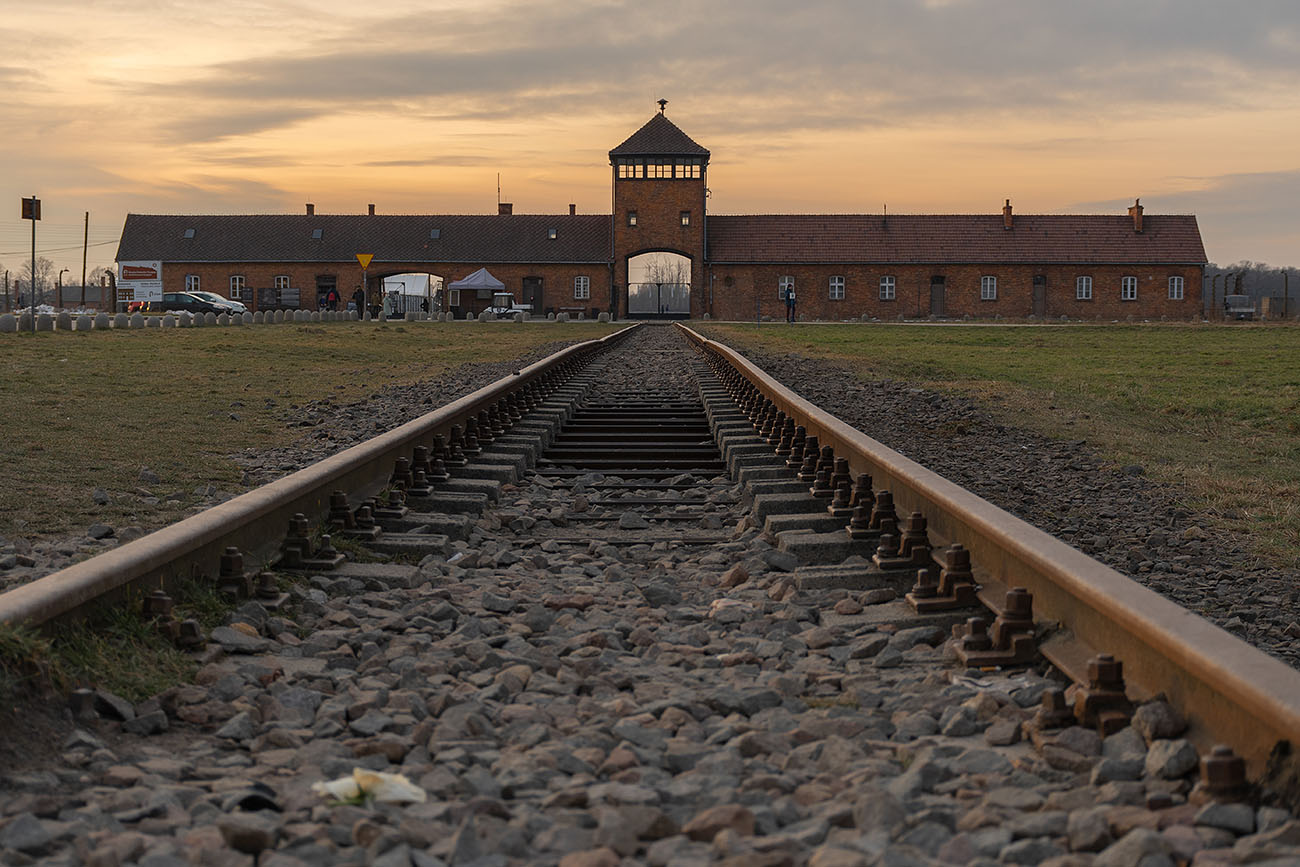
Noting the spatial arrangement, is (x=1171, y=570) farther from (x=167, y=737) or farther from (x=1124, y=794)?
(x=167, y=737)

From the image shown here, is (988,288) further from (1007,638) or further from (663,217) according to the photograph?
(1007,638)

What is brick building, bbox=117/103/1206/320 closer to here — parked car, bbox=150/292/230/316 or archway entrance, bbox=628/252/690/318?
archway entrance, bbox=628/252/690/318

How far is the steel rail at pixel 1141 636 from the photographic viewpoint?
2.77 metres

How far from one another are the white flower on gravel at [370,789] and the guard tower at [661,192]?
67.5 m

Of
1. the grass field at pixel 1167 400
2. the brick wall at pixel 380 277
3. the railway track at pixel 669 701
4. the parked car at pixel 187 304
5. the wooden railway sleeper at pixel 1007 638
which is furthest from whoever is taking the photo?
the brick wall at pixel 380 277

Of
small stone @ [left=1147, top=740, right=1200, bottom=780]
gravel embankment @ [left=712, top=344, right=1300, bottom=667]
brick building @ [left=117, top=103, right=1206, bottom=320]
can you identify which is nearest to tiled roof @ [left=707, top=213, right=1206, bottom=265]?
brick building @ [left=117, top=103, right=1206, bottom=320]

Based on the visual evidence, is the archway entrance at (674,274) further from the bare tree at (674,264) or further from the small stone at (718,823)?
the small stone at (718,823)

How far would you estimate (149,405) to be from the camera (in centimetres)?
1355

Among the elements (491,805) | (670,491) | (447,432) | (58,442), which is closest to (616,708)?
(491,805)

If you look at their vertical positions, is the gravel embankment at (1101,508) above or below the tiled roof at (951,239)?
below

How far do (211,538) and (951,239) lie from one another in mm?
71257

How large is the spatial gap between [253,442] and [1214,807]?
9521 millimetres

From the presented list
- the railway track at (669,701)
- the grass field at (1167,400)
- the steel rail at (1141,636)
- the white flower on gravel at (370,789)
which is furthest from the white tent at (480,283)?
the white flower on gravel at (370,789)

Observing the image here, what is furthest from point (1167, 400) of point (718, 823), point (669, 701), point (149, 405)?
point (718, 823)
